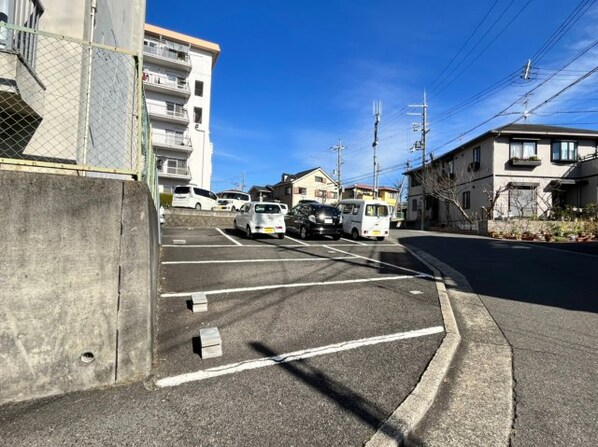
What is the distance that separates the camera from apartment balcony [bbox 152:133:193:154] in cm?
2983

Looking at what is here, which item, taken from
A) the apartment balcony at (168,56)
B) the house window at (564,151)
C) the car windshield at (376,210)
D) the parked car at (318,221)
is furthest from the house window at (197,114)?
the house window at (564,151)

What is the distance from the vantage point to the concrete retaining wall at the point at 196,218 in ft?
57.9

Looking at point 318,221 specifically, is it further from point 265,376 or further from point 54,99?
point 265,376

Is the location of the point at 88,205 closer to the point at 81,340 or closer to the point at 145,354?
the point at 81,340

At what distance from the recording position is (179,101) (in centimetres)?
3203

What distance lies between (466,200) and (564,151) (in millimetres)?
6346

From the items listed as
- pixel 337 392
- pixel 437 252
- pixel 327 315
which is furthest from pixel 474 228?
pixel 337 392

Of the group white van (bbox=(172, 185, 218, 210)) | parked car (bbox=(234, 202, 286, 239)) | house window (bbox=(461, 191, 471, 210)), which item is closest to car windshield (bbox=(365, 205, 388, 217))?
parked car (bbox=(234, 202, 286, 239))

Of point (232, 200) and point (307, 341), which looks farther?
point (232, 200)

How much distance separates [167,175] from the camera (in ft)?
98.1

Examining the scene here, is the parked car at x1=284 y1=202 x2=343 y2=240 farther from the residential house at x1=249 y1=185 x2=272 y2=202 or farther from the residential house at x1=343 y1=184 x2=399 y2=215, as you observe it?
the residential house at x1=249 y1=185 x2=272 y2=202

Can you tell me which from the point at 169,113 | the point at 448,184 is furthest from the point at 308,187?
the point at 448,184

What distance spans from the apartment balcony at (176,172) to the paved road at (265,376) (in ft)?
85.5

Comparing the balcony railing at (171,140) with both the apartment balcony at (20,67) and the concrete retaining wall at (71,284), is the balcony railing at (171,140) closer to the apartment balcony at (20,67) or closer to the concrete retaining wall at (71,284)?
the apartment balcony at (20,67)
